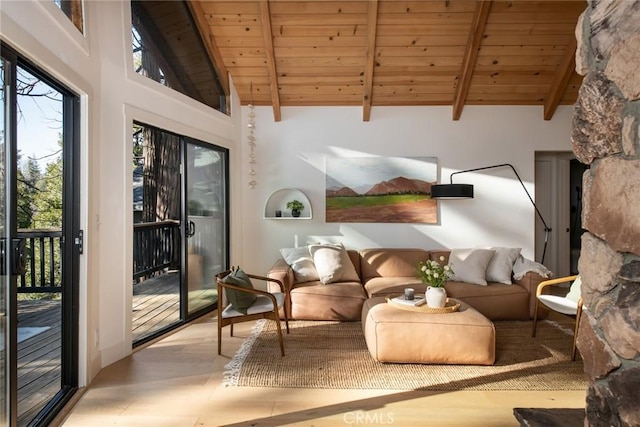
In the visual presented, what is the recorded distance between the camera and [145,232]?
5.45 m

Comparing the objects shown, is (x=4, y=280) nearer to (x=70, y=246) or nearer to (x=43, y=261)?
(x=43, y=261)

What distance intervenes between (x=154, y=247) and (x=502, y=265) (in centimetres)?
471

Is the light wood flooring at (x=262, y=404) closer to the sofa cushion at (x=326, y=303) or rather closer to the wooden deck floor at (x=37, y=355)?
the wooden deck floor at (x=37, y=355)

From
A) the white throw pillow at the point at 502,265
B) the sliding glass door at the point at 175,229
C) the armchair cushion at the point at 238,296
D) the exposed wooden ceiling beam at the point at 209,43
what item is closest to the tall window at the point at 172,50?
the exposed wooden ceiling beam at the point at 209,43

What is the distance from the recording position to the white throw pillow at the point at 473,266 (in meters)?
4.25

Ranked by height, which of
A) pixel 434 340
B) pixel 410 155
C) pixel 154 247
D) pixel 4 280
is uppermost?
pixel 410 155

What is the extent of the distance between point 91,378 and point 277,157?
3354 mm

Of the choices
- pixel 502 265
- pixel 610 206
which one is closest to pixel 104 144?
pixel 610 206

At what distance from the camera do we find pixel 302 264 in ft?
14.6

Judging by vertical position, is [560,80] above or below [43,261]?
above

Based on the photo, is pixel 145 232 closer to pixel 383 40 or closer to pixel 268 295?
pixel 268 295

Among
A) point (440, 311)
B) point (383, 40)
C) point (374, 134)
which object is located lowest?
point (440, 311)

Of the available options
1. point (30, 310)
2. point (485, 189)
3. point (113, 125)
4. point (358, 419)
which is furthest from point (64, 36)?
point (485, 189)

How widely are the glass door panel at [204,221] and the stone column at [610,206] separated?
3.65m
